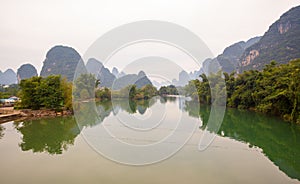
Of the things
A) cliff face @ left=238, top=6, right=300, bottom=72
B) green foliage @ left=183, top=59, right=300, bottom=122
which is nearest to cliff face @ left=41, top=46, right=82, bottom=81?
cliff face @ left=238, top=6, right=300, bottom=72

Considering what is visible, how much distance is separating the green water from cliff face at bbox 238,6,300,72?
23.4 metres

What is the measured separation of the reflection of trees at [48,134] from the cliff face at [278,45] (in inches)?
1003

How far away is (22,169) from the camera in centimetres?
404

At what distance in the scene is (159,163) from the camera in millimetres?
4219

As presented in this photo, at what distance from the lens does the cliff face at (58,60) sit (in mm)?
38522

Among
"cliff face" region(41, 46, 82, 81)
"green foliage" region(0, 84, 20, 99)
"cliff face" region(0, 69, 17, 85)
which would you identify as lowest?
"green foliage" region(0, 84, 20, 99)

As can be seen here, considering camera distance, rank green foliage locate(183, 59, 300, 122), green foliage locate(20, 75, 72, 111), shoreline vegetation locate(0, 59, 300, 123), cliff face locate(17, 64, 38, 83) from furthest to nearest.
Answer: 1. cliff face locate(17, 64, 38, 83)
2. green foliage locate(20, 75, 72, 111)
3. shoreline vegetation locate(0, 59, 300, 123)
4. green foliage locate(183, 59, 300, 122)

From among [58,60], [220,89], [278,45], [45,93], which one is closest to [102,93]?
[220,89]

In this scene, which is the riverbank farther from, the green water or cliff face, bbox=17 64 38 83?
cliff face, bbox=17 64 38 83

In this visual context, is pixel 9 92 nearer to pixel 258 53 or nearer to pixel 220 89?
pixel 220 89

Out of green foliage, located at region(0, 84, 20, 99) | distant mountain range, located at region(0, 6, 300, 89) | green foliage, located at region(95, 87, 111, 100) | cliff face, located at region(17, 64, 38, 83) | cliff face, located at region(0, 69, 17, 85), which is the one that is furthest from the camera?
cliff face, located at region(0, 69, 17, 85)

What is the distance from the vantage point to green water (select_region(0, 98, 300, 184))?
365 cm

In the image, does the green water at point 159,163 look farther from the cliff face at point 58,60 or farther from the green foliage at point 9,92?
the cliff face at point 58,60

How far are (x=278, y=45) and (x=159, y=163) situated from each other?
31.8m
